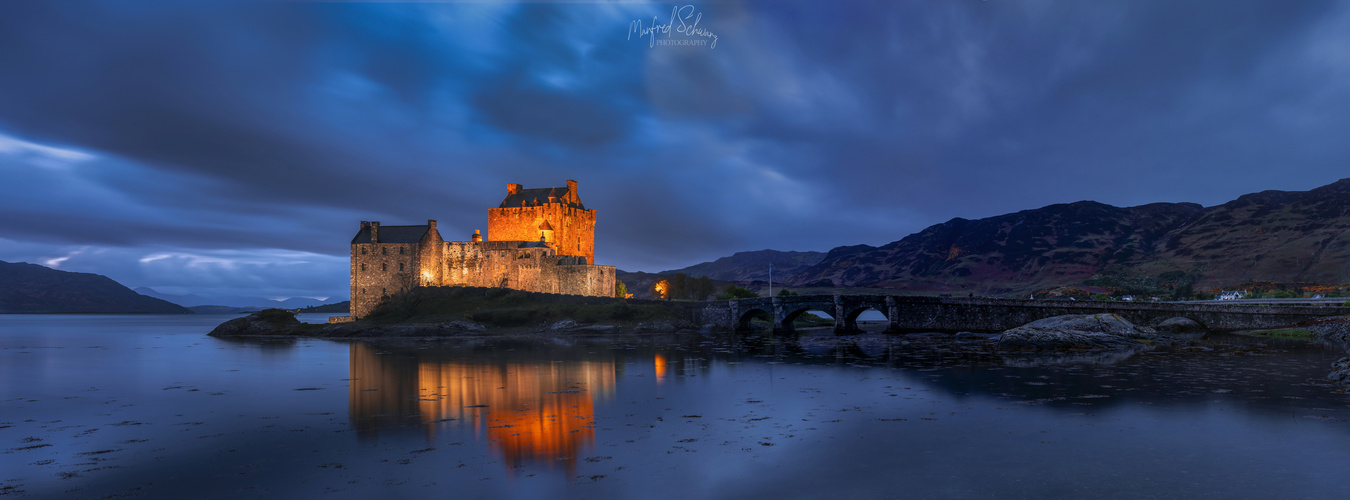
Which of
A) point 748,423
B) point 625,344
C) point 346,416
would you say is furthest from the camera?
point 625,344

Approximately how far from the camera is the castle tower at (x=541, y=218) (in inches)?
4048

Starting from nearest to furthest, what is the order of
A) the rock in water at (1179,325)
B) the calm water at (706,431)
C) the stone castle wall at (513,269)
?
the calm water at (706,431)
the rock in water at (1179,325)
the stone castle wall at (513,269)

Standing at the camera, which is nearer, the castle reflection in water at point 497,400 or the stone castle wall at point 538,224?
the castle reflection in water at point 497,400

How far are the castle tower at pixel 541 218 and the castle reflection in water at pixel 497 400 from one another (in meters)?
57.1

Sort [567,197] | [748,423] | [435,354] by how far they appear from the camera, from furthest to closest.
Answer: [567,197] < [435,354] < [748,423]

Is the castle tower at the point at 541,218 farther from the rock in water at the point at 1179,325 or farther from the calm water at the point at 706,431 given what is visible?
the rock in water at the point at 1179,325

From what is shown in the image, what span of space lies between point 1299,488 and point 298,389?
36.7m

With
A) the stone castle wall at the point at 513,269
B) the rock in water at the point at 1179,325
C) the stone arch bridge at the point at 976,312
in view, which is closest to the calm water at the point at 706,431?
the rock in water at the point at 1179,325

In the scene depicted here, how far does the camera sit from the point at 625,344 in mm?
62781

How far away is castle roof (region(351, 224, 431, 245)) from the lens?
9081 centimetres

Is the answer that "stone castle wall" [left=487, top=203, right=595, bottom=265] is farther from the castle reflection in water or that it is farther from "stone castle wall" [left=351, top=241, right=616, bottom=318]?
the castle reflection in water

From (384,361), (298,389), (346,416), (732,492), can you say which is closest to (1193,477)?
(732,492)

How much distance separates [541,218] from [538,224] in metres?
1.06

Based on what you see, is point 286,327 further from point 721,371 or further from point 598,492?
point 598,492
